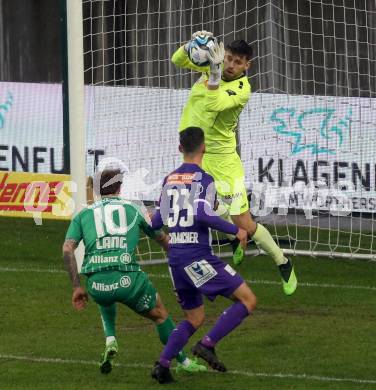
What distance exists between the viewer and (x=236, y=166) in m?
14.2

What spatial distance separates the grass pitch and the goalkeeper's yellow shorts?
3.71 ft

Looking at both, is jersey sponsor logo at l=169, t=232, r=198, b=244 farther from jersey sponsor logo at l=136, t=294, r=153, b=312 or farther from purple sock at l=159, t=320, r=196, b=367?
purple sock at l=159, t=320, r=196, b=367

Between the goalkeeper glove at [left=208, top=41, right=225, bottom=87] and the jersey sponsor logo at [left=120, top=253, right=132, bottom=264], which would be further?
the goalkeeper glove at [left=208, top=41, right=225, bottom=87]

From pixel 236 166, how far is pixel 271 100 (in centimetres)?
580

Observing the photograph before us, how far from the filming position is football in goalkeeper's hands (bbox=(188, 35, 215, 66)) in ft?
44.0

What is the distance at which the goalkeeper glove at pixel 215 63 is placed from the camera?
13039 millimetres

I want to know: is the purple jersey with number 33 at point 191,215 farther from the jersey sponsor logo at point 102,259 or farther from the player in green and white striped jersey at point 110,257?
the jersey sponsor logo at point 102,259

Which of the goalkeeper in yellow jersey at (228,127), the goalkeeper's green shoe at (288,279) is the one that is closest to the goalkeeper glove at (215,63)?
the goalkeeper in yellow jersey at (228,127)

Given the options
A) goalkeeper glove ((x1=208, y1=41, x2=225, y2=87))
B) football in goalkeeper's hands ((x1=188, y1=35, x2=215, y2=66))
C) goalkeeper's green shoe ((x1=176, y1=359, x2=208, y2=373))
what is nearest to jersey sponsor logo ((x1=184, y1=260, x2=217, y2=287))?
goalkeeper's green shoe ((x1=176, y1=359, x2=208, y2=373))

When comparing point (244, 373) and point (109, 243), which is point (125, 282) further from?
point (244, 373)

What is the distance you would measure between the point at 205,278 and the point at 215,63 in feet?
10.1

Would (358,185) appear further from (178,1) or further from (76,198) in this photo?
(76,198)

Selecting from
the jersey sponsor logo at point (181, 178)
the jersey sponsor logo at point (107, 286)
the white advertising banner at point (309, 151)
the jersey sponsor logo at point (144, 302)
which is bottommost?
the jersey sponsor logo at point (144, 302)

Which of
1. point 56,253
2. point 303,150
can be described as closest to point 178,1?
point 303,150
